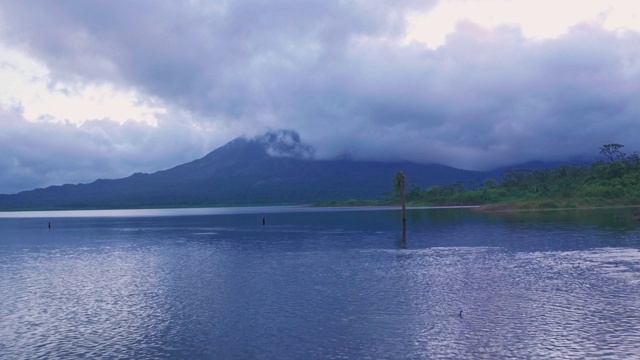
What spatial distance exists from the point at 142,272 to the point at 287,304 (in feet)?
64.1

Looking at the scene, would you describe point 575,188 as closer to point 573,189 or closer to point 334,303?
point 573,189

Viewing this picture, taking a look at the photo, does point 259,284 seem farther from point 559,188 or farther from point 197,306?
point 559,188

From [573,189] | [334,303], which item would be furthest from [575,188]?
[334,303]

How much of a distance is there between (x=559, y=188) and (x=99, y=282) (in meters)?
151

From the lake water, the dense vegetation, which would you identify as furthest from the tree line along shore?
the lake water

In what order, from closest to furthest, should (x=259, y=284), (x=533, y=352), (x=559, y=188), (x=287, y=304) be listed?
1. (x=533, y=352)
2. (x=287, y=304)
3. (x=259, y=284)
4. (x=559, y=188)

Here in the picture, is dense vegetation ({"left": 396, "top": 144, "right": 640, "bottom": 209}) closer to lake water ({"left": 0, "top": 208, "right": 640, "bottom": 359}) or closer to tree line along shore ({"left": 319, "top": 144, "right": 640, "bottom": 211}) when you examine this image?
tree line along shore ({"left": 319, "top": 144, "right": 640, "bottom": 211})

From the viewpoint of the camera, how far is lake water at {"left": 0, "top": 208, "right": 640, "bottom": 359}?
2206cm

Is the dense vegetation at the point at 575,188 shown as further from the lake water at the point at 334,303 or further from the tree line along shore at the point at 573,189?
the lake water at the point at 334,303

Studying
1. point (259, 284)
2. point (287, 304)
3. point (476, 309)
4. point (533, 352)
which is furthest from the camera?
point (259, 284)

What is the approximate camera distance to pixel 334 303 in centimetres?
3011

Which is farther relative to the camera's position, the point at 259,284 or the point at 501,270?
the point at 501,270

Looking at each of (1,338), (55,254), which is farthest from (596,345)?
(55,254)

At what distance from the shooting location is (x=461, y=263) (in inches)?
1750
